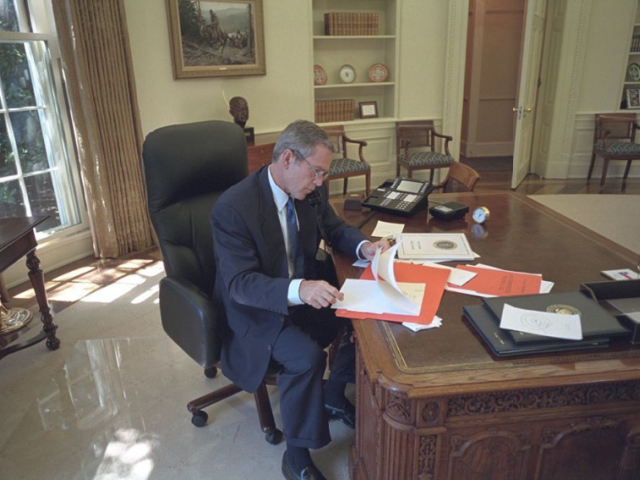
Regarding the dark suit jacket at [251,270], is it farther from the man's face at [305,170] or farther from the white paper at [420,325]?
the white paper at [420,325]

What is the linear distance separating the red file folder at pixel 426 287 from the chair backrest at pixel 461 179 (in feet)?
3.64

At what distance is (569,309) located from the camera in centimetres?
121

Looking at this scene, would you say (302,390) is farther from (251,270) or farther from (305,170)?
(305,170)

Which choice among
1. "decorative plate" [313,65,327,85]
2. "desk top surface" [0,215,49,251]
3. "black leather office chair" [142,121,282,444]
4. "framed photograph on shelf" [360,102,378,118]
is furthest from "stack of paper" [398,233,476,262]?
"framed photograph on shelf" [360,102,378,118]

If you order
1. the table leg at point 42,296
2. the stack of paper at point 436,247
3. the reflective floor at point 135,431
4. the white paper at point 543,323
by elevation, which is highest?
the white paper at point 543,323

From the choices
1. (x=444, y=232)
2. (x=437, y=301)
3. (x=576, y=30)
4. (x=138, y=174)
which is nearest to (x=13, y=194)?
(x=138, y=174)

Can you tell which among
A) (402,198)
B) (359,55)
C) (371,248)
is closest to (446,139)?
(359,55)

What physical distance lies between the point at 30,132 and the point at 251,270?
267cm

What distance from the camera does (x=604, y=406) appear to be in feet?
3.80

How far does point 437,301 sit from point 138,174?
2904 millimetres

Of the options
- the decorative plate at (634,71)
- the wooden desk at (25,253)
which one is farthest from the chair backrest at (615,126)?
the wooden desk at (25,253)

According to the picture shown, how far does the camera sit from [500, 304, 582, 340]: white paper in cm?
112

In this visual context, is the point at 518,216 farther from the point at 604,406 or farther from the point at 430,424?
the point at 430,424

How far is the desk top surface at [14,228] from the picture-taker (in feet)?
6.82
